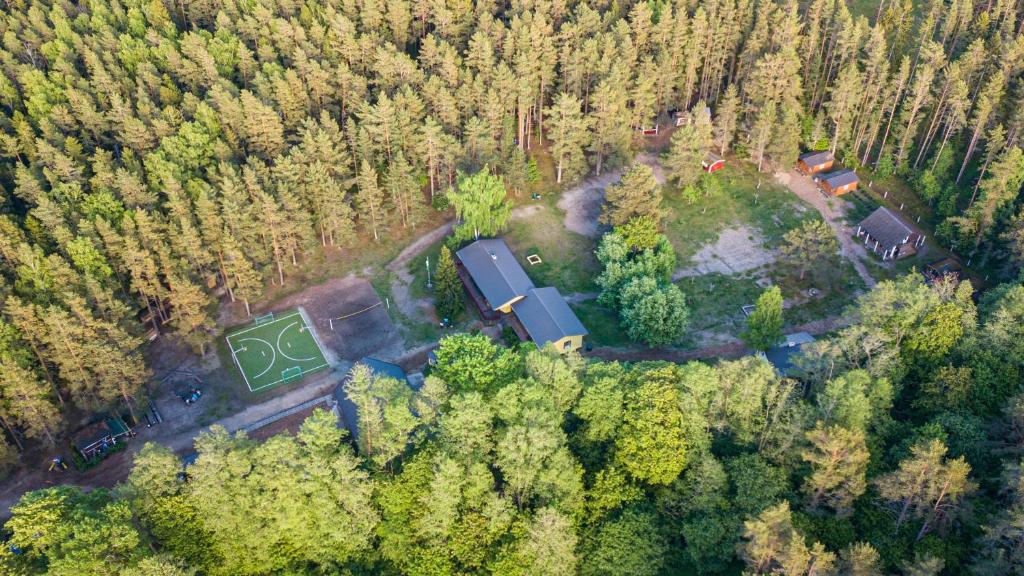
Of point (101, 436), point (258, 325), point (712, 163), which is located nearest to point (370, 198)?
point (258, 325)

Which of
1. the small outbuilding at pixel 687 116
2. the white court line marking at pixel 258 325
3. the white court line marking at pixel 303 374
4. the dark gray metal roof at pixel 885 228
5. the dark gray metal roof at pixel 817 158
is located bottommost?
the white court line marking at pixel 303 374

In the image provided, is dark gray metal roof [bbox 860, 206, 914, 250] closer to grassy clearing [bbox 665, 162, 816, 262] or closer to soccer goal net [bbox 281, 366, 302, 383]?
grassy clearing [bbox 665, 162, 816, 262]

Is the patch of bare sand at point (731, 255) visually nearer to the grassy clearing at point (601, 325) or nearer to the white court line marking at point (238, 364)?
the grassy clearing at point (601, 325)

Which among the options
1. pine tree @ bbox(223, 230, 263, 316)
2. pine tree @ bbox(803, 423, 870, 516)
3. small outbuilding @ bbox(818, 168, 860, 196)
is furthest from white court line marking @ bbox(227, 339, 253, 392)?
small outbuilding @ bbox(818, 168, 860, 196)

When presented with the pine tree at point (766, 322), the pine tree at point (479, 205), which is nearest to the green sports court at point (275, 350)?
the pine tree at point (479, 205)

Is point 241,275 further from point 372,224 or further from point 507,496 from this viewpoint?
point 507,496

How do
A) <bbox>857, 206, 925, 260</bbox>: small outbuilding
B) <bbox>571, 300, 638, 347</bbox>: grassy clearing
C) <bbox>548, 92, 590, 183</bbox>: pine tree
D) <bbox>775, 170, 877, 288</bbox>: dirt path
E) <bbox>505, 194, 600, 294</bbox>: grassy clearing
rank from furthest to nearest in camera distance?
<bbox>548, 92, 590, 183</bbox>: pine tree < <bbox>775, 170, 877, 288</bbox>: dirt path < <bbox>505, 194, 600, 294</bbox>: grassy clearing < <bbox>857, 206, 925, 260</bbox>: small outbuilding < <bbox>571, 300, 638, 347</bbox>: grassy clearing

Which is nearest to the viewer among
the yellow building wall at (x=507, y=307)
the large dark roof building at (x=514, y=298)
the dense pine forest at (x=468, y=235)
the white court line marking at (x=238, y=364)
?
the dense pine forest at (x=468, y=235)
